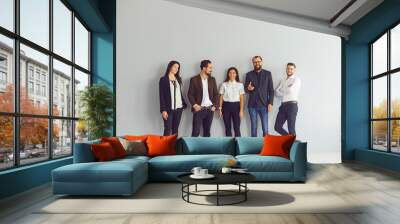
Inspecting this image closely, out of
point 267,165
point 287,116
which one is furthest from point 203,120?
point 267,165

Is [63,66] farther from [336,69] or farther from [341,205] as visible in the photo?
[336,69]

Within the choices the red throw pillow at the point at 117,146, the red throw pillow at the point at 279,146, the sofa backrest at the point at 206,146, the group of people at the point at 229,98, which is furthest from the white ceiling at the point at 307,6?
the red throw pillow at the point at 117,146

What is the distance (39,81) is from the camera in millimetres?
5793

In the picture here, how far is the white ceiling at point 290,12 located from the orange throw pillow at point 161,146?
144 inches

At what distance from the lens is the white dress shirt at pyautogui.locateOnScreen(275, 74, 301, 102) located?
9.09 m

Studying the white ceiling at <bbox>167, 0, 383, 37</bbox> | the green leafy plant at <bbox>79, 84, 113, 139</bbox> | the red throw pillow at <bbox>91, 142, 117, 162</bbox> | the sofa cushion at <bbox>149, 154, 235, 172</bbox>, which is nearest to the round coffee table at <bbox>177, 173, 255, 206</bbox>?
the sofa cushion at <bbox>149, 154, 235, 172</bbox>

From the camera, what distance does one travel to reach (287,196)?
4.65m

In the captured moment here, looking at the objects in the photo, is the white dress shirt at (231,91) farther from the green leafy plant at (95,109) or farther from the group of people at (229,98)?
the green leafy plant at (95,109)

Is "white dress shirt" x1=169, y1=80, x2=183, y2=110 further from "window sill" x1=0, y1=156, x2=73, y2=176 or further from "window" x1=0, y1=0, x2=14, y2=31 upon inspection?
"window" x1=0, y1=0, x2=14, y2=31

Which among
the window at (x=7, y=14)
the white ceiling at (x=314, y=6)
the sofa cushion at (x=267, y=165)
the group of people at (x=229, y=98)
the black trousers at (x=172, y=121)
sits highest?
the white ceiling at (x=314, y=6)

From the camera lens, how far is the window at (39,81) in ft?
15.8

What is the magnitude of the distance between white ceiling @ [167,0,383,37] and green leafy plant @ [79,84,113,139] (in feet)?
9.41

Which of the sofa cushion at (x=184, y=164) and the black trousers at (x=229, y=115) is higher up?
the black trousers at (x=229, y=115)

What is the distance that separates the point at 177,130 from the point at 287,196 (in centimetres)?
459
